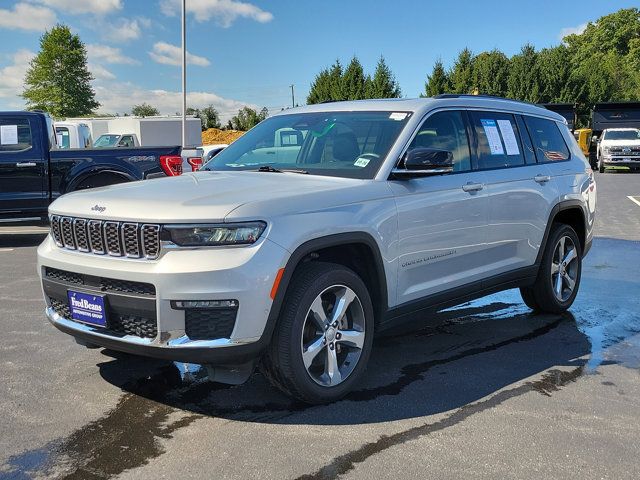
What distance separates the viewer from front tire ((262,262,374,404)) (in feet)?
12.1

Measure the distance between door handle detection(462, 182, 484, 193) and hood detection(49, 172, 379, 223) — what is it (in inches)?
37.0

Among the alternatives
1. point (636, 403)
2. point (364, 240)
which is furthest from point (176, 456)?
point (636, 403)

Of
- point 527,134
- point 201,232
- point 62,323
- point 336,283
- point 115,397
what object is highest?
point 527,134

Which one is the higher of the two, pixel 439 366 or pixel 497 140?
pixel 497 140

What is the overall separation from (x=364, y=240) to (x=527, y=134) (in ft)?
8.38

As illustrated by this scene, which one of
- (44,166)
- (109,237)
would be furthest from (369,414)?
(44,166)

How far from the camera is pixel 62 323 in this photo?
13.1 ft

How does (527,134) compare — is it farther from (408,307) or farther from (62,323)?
(62,323)

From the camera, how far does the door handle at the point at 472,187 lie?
15.9 ft

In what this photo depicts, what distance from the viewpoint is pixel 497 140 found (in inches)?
213

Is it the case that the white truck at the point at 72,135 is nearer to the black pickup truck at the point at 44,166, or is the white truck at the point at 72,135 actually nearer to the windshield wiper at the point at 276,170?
the black pickup truck at the point at 44,166

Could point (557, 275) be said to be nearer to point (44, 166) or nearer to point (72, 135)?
point (44, 166)

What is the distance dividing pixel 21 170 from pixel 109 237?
741cm

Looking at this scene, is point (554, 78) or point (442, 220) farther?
point (554, 78)
